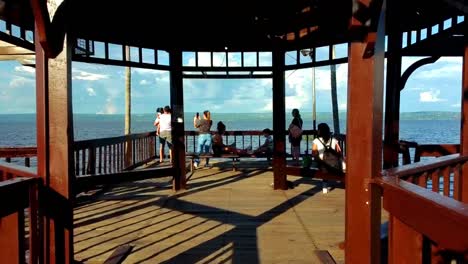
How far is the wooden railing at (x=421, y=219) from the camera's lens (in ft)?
5.15

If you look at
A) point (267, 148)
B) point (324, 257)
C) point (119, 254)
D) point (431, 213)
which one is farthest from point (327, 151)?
point (431, 213)

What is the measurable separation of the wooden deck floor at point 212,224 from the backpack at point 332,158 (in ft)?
1.89

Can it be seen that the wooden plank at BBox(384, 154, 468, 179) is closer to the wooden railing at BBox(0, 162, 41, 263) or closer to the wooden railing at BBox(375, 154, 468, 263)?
the wooden railing at BBox(375, 154, 468, 263)

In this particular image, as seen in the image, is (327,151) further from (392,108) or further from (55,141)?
(55,141)

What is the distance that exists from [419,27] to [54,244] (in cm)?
577

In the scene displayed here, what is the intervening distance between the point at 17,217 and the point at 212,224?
317 centimetres

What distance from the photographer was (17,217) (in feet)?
8.34

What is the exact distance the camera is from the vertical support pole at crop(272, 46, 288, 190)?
755 centimetres

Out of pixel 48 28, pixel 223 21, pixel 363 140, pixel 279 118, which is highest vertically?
pixel 223 21

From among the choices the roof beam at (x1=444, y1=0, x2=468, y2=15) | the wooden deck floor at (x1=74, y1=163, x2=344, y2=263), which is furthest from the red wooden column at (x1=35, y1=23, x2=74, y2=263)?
the roof beam at (x1=444, y1=0, x2=468, y2=15)

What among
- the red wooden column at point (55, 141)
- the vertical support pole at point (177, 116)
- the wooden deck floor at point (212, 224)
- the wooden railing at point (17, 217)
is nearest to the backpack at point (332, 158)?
the wooden deck floor at point (212, 224)

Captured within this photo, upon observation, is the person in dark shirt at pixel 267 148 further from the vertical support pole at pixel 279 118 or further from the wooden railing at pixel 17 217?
the wooden railing at pixel 17 217

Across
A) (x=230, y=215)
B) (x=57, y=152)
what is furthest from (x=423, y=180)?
(x=230, y=215)

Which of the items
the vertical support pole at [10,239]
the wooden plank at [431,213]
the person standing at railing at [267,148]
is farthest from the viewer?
the person standing at railing at [267,148]
